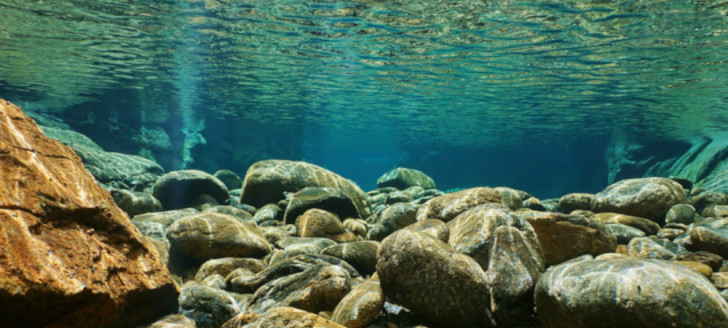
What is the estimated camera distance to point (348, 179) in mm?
14453

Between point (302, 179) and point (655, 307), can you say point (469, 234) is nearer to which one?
point (655, 307)

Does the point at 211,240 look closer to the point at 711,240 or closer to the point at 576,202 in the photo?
the point at 711,240

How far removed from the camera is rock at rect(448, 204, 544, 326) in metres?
3.72

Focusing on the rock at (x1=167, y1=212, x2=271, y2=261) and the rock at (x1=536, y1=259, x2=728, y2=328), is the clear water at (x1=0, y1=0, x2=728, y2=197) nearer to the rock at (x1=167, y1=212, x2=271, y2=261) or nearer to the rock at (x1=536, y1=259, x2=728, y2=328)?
the rock at (x1=167, y1=212, x2=271, y2=261)

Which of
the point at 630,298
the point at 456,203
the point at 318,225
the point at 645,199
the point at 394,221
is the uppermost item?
the point at 630,298

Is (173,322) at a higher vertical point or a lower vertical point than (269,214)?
higher

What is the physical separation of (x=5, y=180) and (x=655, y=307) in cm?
502

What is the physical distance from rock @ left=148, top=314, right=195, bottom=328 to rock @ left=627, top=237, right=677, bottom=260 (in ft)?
19.4

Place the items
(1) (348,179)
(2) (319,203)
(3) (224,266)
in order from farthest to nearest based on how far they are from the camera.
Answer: (1) (348,179) < (2) (319,203) < (3) (224,266)

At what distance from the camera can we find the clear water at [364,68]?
39.9 feet

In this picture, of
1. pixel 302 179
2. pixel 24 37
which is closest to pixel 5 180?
pixel 302 179

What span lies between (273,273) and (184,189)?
27.7 ft

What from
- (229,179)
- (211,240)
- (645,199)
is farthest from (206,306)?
(229,179)

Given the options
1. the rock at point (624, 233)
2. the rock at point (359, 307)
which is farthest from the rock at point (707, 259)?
the rock at point (359, 307)
